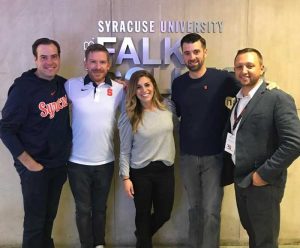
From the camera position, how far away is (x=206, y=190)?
2.56 metres

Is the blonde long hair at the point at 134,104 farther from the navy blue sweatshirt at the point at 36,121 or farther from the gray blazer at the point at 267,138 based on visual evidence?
the gray blazer at the point at 267,138

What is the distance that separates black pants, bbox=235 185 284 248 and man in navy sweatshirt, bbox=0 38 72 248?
1.27m

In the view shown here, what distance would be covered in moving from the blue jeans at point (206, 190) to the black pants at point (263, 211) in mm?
345

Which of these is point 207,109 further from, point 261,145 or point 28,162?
point 28,162

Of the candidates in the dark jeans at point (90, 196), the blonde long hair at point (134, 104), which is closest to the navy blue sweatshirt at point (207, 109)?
the blonde long hair at point (134, 104)

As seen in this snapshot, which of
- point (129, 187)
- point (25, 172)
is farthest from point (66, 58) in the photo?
point (129, 187)

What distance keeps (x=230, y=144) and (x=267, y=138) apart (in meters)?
0.25

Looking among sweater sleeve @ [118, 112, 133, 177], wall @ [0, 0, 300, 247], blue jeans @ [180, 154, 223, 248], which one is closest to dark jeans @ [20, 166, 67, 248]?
sweater sleeve @ [118, 112, 133, 177]

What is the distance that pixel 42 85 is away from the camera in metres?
2.40

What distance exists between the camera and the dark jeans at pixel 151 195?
99.4 inches

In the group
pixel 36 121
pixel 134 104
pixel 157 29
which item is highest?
pixel 157 29

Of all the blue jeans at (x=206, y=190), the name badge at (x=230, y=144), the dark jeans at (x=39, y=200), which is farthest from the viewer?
the blue jeans at (x=206, y=190)

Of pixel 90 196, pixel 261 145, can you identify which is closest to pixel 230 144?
pixel 261 145

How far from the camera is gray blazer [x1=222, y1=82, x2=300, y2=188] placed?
1.95 meters
